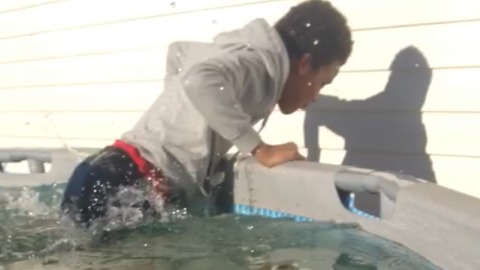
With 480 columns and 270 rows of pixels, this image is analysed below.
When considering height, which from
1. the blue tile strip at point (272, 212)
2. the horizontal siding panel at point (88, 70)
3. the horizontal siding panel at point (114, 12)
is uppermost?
the horizontal siding panel at point (114, 12)

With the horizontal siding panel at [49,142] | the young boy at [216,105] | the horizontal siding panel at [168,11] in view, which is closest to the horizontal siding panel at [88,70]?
the horizontal siding panel at [168,11]

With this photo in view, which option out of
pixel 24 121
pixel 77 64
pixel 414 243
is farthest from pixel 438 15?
pixel 24 121

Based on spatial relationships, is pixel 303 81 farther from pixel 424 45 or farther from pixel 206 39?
pixel 206 39

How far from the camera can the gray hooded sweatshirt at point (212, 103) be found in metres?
2.83

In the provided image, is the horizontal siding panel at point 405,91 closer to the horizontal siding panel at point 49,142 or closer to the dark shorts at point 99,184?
the dark shorts at point 99,184

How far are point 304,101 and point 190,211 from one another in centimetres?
59

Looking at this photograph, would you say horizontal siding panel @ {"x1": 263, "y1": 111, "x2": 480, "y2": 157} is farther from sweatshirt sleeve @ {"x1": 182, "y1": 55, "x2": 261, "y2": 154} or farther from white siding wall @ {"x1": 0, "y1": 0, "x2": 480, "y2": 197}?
sweatshirt sleeve @ {"x1": 182, "y1": 55, "x2": 261, "y2": 154}

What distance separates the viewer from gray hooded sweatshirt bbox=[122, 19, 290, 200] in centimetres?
283

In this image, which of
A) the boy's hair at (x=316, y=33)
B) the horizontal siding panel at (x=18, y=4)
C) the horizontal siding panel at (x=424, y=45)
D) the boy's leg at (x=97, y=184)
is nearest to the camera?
the boy's leg at (x=97, y=184)

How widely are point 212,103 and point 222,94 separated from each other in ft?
0.15

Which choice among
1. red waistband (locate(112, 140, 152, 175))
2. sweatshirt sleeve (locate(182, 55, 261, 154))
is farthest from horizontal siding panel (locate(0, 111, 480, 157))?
red waistband (locate(112, 140, 152, 175))

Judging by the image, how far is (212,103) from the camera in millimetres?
2809

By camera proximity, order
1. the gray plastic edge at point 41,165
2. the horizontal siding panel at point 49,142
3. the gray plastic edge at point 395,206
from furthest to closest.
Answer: the horizontal siding panel at point 49,142 < the gray plastic edge at point 41,165 < the gray plastic edge at point 395,206

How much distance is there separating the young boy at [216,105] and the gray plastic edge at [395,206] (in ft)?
0.32
